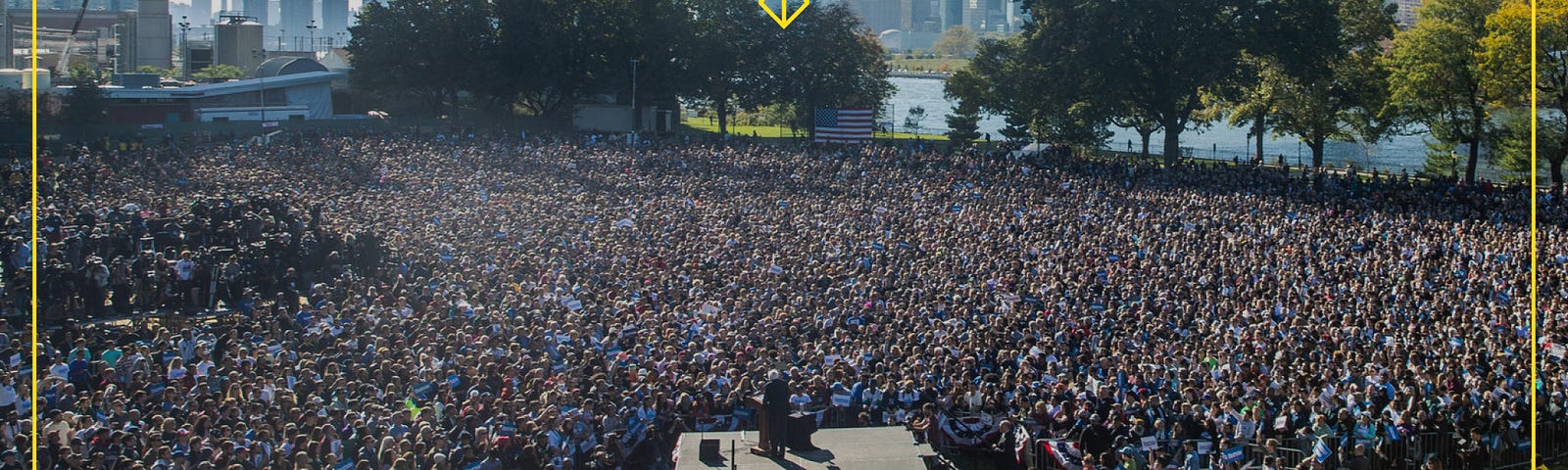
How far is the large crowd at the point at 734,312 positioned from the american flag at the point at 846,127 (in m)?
11.2

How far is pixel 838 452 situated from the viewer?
49.2 feet

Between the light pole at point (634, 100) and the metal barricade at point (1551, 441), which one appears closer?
the metal barricade at point (1551, 441)

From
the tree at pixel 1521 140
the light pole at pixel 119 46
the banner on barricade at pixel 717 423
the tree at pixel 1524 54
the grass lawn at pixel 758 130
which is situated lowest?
the banner on barricade at pixel 717 423

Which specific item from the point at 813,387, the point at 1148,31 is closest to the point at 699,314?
the point at 813,387

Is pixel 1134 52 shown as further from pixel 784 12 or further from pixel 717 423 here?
pixel 717 423

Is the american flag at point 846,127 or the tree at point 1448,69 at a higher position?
the tree at point 1448,69

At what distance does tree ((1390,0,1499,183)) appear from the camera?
50656 millimetres

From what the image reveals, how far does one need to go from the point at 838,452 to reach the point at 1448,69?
43.4 meters

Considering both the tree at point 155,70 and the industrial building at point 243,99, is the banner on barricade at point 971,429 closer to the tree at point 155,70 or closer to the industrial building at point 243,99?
the industrial building at point 243,99

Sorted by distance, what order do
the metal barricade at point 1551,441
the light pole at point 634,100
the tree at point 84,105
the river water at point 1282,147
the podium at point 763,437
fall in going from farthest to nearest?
the river water at point 1282,147 < the light pole at point 634,100 < the tree at point 84,105 < the metal barricade at point 1551,441 < the podium at point 763,437

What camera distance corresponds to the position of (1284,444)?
1733 cm

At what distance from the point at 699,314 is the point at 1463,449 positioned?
35.4 ft

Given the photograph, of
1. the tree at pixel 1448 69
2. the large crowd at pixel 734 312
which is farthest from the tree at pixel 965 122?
the large crowd at pixel 734 312

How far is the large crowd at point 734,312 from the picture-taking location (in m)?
16.7
